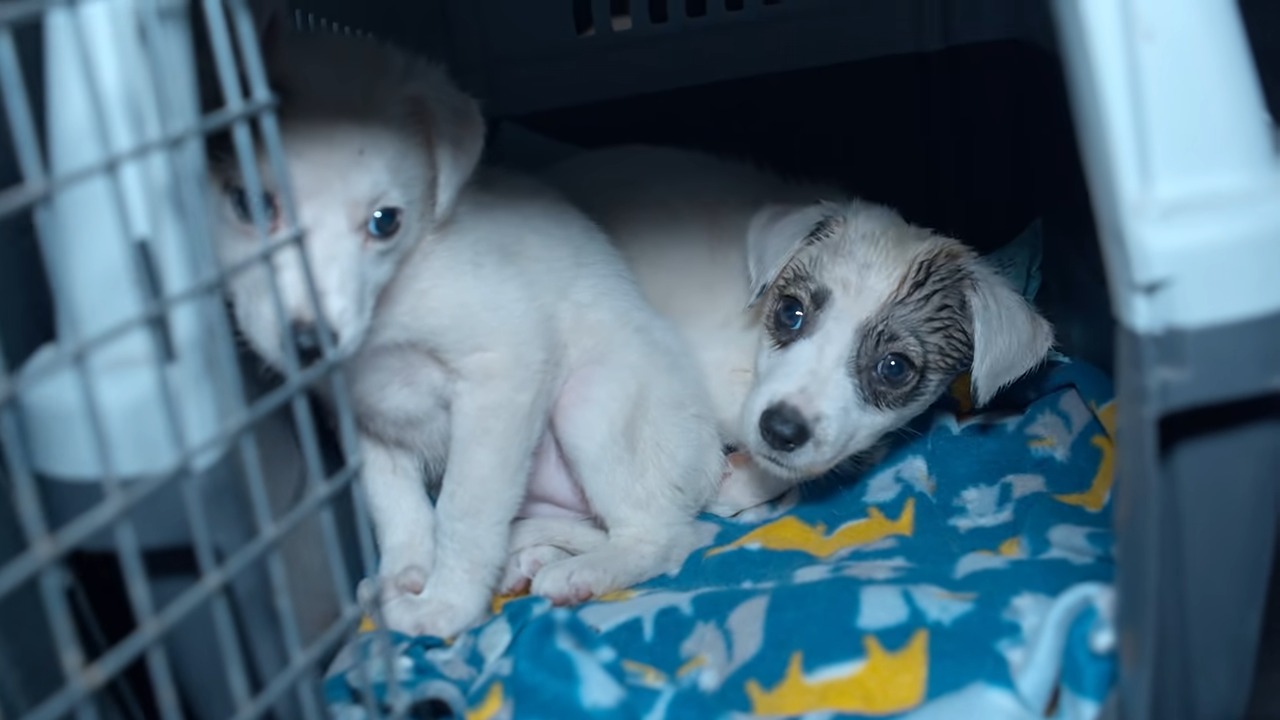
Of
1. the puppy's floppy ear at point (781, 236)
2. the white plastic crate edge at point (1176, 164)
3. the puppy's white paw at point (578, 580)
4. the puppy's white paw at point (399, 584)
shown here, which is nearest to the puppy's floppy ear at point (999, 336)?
the puppy's floppy ear at point (781, 236)

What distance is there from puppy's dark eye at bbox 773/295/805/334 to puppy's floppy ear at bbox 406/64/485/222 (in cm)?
66

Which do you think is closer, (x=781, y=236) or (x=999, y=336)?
(x=999, y=336)

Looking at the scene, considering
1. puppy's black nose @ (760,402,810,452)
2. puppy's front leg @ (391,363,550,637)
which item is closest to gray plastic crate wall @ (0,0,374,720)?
puppy's front leg @ (391,363,550,637)

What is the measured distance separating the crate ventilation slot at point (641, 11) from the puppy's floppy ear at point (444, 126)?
46.0 inches

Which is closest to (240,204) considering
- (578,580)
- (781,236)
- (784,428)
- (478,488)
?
(478,488)

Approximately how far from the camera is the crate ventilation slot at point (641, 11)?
2.89 meters

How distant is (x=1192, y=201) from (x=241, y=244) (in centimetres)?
106

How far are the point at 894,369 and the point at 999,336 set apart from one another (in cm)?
18

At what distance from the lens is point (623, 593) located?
1.94m

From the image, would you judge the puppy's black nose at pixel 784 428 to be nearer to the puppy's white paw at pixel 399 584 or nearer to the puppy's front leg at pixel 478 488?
the puppy's front leg at pixel 478 488

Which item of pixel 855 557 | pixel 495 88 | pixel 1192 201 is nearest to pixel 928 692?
pixel 855 557

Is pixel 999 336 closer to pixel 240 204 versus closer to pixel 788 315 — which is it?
pixel 788 315

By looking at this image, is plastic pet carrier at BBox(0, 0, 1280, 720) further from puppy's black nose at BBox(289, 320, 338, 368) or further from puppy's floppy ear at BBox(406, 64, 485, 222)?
puppy's floppy ear at BBox(406, 64, 485, 222)

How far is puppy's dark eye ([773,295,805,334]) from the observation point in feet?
7.12
